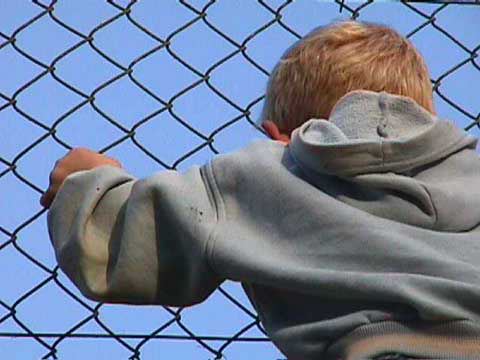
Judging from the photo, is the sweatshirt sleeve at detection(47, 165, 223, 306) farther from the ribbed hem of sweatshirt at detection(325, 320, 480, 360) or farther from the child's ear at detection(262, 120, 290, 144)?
the ribbed hem of sweatshirt at detection(325, 320, 480, 360)

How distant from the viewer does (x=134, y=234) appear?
2154 mm

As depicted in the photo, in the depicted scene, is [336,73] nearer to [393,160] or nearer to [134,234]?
[393,160]

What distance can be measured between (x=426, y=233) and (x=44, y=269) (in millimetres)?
767

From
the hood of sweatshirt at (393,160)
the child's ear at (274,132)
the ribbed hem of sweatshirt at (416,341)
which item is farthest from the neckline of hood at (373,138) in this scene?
the ribbed hem of sweatshirt at (416,341)

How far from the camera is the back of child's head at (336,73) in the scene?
228 centimetres

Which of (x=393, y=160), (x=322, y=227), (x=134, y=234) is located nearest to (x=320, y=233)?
(x=322, y=227)

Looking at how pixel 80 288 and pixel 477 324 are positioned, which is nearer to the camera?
pixel 477 324

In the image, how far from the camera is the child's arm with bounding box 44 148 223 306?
7.06 feet

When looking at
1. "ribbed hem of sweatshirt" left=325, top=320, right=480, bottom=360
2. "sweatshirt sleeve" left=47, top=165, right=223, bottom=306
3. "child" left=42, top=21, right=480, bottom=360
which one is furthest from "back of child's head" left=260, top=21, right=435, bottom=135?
"ribbed hem of sweatshirt" left=325, top=320, right=480, bottom=360

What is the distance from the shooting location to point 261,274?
2.09m

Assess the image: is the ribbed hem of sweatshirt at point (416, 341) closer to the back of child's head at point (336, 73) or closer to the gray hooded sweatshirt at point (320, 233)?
the gray hooded sweatshirt at point (320, 233)

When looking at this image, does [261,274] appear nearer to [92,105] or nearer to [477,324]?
[477,324]

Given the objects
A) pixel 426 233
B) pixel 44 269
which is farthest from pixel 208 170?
pixel 44 269

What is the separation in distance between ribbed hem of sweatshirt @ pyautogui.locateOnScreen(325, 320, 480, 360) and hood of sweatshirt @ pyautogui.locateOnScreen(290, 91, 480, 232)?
0.53ft
